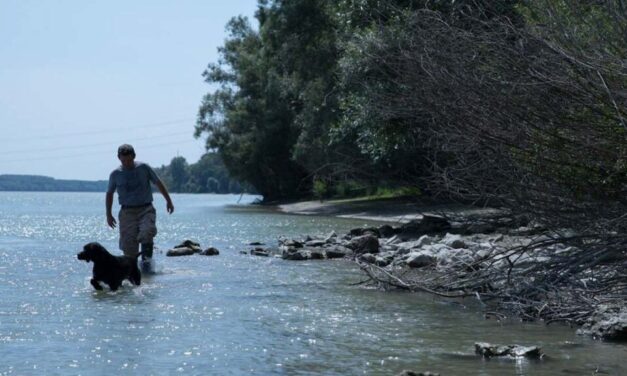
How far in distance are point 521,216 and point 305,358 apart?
3.21 m

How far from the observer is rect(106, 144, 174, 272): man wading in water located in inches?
591

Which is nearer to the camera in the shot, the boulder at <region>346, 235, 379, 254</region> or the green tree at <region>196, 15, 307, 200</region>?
the boulder at <region>346, 235, 379, 254</region>

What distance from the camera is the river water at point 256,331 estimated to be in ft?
27.8

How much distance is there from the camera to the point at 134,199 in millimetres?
15180

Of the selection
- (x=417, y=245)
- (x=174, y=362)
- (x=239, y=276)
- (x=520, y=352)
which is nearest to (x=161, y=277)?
(x=239, y=276)

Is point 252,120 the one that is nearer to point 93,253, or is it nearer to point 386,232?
point 386,232

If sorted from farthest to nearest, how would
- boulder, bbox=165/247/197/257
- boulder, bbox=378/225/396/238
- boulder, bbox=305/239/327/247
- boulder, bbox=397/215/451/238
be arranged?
boulder, bbox=378/225/396/238
boulder, bbox=397/215/451/238
boulder, bbox=305/239/327/247
boulder, bbox=165/247/197/257

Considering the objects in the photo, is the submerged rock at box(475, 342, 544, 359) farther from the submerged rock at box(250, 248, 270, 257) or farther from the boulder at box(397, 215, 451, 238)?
the boulder at box(397, 215, 451, 238)

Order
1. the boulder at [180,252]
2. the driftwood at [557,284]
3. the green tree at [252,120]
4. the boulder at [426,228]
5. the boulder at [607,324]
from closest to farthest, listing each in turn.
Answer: the boulder at [607,324] < the driftwood at [557,284] < the boulder at [180,252] < the boulder at [426,228] < the green tree at [252,120]

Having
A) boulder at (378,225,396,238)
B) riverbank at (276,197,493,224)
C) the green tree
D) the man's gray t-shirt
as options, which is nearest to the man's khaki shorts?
the man's gray t-shirt

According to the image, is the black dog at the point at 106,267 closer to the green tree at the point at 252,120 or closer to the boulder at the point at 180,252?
the boulder at the point at 180,252

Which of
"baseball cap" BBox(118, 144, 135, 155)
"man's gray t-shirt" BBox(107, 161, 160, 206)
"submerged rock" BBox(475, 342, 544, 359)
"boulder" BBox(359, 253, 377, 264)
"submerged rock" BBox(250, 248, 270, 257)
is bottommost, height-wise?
"submerged rock" BBox(475, 342, 544, 359)

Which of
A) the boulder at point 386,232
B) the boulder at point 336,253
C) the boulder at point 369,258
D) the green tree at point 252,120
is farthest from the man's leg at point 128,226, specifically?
the green tree at point 252,120

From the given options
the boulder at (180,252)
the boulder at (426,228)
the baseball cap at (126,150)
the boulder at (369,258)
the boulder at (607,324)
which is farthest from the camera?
the boulder at (426,228)
